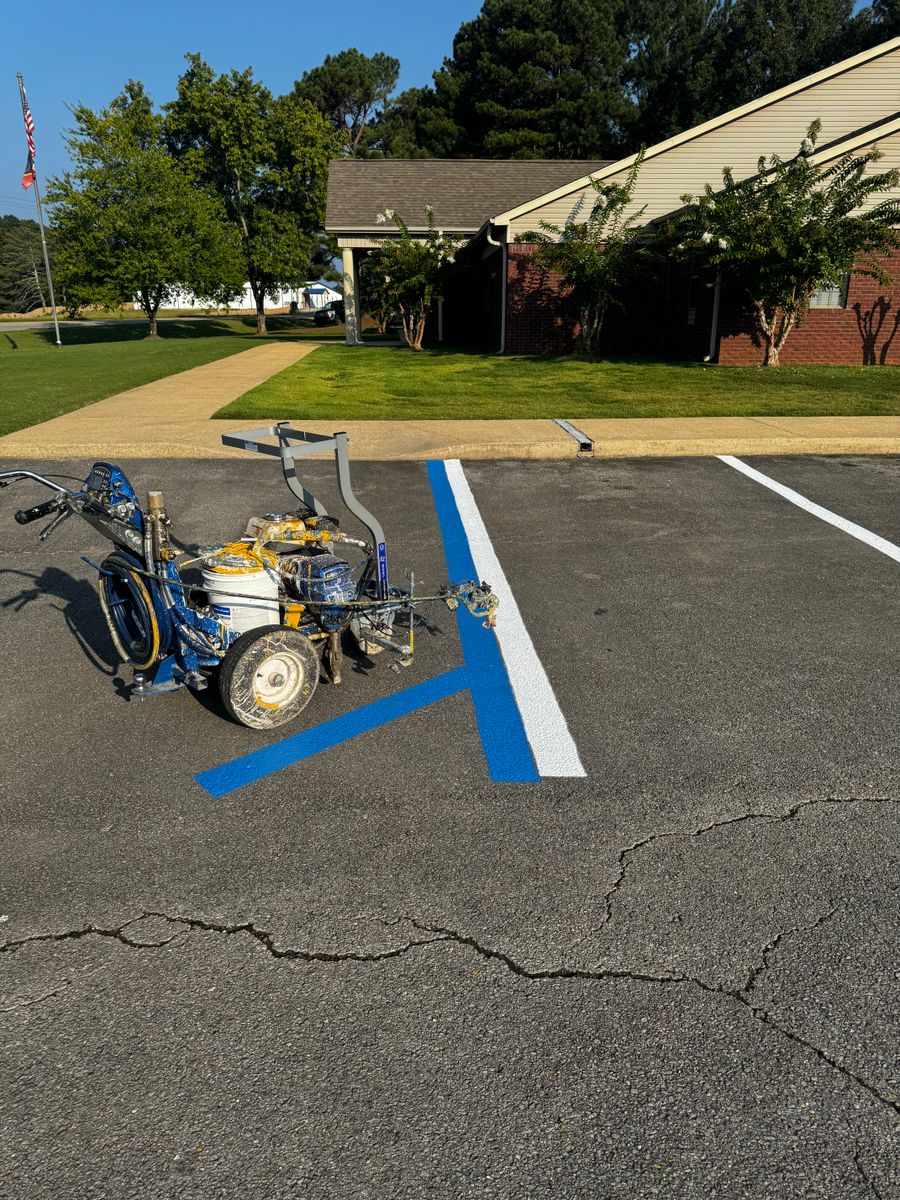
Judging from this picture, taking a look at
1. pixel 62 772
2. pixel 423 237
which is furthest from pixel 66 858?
pixel 423 237

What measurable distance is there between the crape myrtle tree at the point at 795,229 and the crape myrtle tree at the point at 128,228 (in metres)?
26.2

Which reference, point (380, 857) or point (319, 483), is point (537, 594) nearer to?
point (380, 857)

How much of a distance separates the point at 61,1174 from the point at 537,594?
4.36m

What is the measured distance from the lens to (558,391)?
1518cm

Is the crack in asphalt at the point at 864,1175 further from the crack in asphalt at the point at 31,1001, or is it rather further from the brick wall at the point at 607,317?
the brick wall at the point at 607,317

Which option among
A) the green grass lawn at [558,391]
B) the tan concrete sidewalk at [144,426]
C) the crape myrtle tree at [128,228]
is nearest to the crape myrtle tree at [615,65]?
the crape myrtle tree at [128,228]

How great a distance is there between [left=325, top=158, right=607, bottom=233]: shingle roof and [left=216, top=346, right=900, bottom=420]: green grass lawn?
972 centimetres

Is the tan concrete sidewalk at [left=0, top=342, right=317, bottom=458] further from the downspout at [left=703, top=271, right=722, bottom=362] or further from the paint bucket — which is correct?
the downspout at [left=703, top=271, right=722, bottom=362]

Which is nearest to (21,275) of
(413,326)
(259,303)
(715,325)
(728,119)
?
(259,303)

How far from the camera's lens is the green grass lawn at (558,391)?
1277 cm

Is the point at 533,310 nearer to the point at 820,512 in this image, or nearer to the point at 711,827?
the point at 820,512

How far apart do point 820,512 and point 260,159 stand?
158 ft

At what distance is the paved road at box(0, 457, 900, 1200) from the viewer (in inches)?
82.2

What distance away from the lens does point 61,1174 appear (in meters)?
2.02
